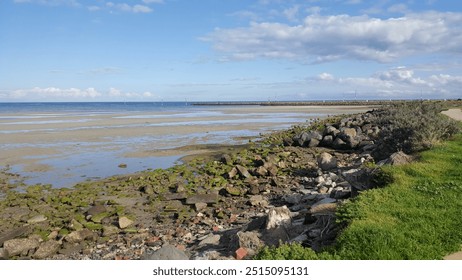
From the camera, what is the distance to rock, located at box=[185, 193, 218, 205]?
39.5ft

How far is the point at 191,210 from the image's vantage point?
1154 centimetres

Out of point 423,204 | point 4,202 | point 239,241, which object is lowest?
point 4,202

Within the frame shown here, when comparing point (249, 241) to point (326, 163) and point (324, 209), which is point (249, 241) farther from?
point (326, 163)

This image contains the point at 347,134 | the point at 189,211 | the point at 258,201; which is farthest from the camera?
the point at 347,134

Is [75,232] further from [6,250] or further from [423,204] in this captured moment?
[423,204]

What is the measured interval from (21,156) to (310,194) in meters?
17.4

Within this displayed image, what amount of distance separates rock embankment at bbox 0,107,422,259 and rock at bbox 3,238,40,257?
0.07 feet

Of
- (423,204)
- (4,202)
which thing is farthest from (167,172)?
(423,204)

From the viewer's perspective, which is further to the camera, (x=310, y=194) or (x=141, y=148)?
(x=141, y=148)

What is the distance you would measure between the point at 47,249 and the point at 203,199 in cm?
484

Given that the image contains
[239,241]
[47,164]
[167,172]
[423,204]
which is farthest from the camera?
[47,164]

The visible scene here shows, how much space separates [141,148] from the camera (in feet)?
79.0

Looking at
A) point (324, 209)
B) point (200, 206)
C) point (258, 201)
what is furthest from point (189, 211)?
point (324, 209)

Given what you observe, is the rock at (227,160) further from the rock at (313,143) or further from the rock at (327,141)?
the rock at (327,141)
